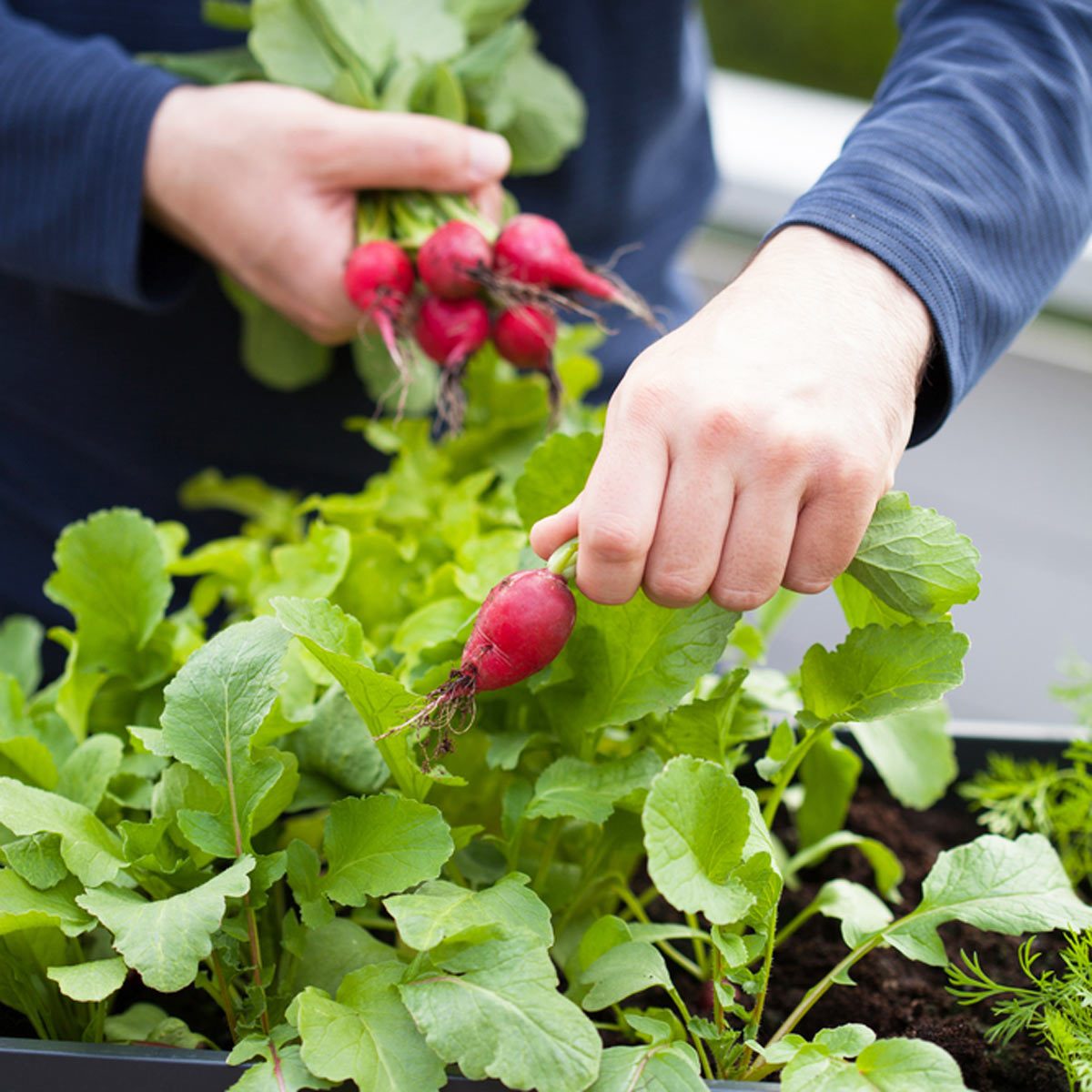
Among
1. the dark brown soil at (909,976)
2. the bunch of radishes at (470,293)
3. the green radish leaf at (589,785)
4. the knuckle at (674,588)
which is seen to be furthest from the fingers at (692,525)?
the bunch of radishes at (470,293)

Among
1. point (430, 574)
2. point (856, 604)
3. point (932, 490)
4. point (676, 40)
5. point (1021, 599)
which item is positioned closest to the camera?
point (856, 604)

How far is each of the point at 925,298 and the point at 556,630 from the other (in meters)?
0.20

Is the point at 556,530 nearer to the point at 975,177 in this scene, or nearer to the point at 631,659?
the point at 631,659

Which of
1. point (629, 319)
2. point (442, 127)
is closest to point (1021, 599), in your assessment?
point (629, 319)

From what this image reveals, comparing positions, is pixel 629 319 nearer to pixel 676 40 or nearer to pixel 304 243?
pixel 676 40

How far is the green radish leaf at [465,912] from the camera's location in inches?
16.8

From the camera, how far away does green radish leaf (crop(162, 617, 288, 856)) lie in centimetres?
49

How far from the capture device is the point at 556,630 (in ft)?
1.60

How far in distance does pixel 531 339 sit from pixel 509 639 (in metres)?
0.37

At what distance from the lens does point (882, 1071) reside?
422 millimetres

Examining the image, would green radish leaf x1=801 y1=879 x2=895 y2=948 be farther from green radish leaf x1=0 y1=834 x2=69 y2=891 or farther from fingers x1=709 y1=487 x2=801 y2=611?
green radish leaf x1=0 y1=834 x2=69 y2=891

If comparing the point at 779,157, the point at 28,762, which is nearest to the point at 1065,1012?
the point at 28,762

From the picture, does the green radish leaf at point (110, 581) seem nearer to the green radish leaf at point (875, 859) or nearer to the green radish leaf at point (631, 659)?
the green radish leaf at point (631, 659)

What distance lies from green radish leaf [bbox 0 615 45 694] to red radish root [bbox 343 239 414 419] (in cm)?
28
